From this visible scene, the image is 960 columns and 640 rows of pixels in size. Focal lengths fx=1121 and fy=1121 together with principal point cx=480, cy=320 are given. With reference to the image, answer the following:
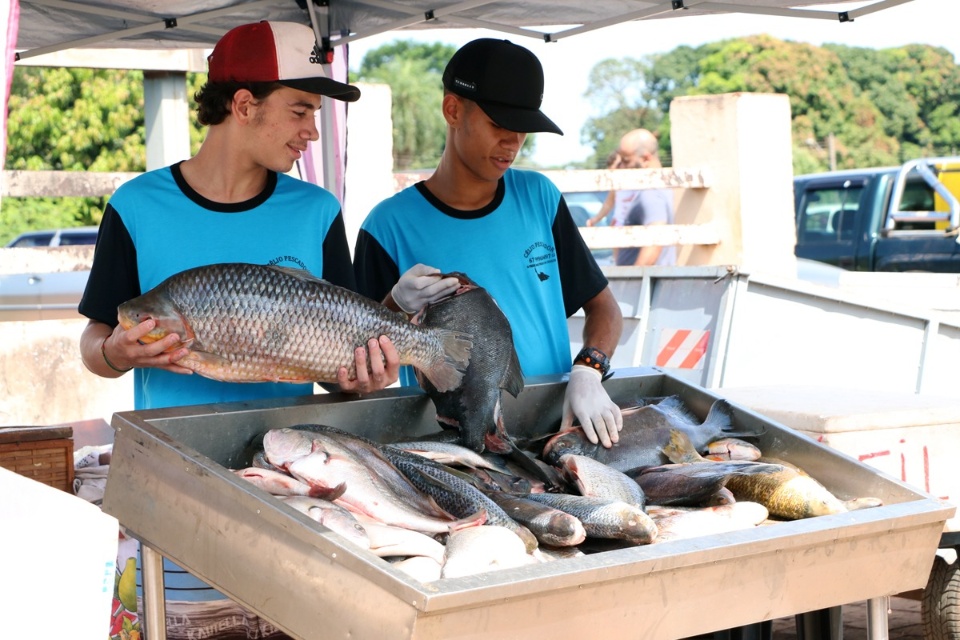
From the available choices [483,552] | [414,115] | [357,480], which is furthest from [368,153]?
[414,115]

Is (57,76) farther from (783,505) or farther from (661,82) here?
(661,82)

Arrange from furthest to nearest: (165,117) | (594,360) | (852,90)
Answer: (852,90) → (165,117) → (594,360)

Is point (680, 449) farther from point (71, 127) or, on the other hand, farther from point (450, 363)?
point (71, 127)

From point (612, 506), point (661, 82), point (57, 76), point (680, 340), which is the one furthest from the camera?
point (661, 82)

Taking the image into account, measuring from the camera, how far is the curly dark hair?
2.73m

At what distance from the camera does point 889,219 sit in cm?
1130

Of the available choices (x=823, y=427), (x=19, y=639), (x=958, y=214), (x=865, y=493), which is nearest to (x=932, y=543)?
(x=865, y=493)

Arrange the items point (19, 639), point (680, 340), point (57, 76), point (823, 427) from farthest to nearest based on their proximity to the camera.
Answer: point (57, 76)
point (680, 340)
point (823, 427)
point (19, 639)

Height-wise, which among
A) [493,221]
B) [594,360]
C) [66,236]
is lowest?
[66,236]

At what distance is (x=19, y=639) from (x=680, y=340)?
5.33 m

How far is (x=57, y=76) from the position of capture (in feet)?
69.8

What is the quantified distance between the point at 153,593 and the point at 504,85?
1.64 m

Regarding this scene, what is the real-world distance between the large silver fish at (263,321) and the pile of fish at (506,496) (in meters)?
0.17

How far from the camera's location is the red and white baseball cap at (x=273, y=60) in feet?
8.86
